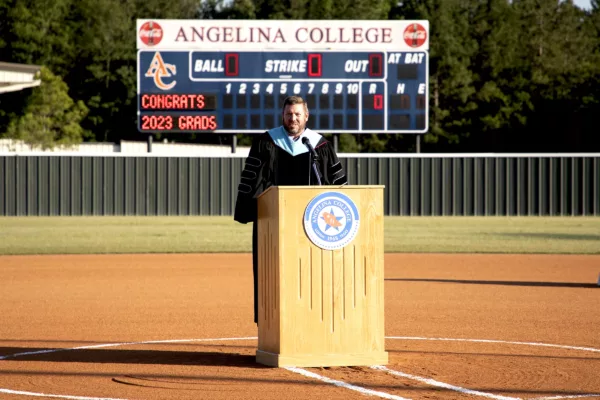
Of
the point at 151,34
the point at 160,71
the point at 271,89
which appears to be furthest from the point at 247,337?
the point at 151,34

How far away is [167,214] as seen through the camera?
121 feet

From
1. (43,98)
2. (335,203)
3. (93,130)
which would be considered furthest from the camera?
(93,130)

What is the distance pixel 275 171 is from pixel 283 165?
0.07m

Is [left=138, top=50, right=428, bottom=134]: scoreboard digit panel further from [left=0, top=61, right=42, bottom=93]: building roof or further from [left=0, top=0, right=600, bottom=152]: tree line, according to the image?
[left=0, top=0, right=600, bottom=152]: tree line

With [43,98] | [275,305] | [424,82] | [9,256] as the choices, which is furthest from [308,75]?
[275,305]

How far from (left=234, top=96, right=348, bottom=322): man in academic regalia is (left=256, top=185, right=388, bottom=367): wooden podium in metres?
0.37

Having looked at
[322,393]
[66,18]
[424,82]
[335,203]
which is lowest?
[322,393]

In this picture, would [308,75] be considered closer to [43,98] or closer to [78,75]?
[43,98]

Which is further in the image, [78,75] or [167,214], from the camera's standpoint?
[78,75]

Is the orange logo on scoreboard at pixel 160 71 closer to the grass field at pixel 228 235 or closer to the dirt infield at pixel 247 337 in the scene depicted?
the grass field at pixel 228 235

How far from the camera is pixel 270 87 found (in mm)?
31125

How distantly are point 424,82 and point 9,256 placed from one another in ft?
51.3

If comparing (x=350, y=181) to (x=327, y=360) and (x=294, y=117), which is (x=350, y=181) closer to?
(x=294, y=117)

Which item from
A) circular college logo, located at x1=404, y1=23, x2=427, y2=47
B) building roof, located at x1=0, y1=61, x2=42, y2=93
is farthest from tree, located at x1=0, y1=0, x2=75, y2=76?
circular college logo, located at x1=404, y1=23, x2=427, y2=47
